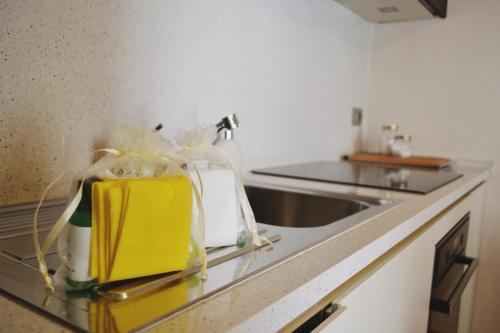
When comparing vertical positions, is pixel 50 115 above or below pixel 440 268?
above

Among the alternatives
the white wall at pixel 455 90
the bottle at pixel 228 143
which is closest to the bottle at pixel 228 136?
the bottle at pixel 228 143

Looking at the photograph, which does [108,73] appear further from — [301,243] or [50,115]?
[301,243]

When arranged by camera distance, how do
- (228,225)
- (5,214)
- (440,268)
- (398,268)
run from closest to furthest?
(228,225)
(5,214)
(398,268)
(440,268)

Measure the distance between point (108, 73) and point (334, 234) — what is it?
1.75 ft

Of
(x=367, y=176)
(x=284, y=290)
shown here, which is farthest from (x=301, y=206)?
(x=284, y=290)

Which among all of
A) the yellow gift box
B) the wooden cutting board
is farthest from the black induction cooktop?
the yellow gift box

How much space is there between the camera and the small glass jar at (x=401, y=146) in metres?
1.93

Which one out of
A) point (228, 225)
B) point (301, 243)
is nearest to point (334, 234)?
point (301, 243)

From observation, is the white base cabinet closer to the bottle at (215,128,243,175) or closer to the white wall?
the bottle at (215,128,243,175)

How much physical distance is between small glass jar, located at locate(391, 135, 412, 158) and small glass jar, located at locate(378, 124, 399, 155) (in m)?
0.03

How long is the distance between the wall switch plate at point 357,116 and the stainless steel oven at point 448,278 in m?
0.78

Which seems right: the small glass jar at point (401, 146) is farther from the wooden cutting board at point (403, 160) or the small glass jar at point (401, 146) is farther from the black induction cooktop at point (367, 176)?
the black induction cooktop at point (367, 176)

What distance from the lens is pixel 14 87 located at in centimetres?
72

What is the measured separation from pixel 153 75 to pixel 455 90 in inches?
60.6
